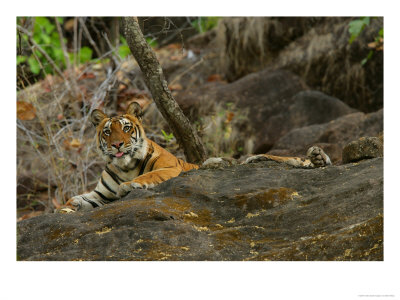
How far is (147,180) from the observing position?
5117mm

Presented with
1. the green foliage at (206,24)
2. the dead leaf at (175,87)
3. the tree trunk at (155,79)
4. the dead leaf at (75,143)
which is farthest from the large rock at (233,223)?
the green foliage at (206,24)

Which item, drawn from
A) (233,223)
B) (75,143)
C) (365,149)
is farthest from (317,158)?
(75,143)

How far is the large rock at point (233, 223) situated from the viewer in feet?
12.9

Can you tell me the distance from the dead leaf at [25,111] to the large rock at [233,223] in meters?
4.22

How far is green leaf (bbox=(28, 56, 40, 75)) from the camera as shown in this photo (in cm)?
912

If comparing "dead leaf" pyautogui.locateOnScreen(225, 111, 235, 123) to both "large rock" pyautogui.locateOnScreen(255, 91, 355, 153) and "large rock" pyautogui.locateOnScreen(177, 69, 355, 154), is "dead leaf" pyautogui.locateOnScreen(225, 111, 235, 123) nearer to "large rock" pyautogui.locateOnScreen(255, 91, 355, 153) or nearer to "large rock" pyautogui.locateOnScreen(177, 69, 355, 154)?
"large rock" pyautogui.locateOnScreen(177, 69, 355, 154)

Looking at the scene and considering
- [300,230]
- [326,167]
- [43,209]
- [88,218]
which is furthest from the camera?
[43,209]

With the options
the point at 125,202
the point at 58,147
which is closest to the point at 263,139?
the point at 58,147

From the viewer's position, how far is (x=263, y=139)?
977 cm

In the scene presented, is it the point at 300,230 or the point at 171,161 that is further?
the point at 171,161

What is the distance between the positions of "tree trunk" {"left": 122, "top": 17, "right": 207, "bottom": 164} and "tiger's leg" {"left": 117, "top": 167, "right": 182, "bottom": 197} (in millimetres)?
1134

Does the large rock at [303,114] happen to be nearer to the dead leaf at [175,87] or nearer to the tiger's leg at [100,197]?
the dead leaf at [175,87]

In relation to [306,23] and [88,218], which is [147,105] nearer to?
[306,23]

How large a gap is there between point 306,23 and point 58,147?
16.7 feet
